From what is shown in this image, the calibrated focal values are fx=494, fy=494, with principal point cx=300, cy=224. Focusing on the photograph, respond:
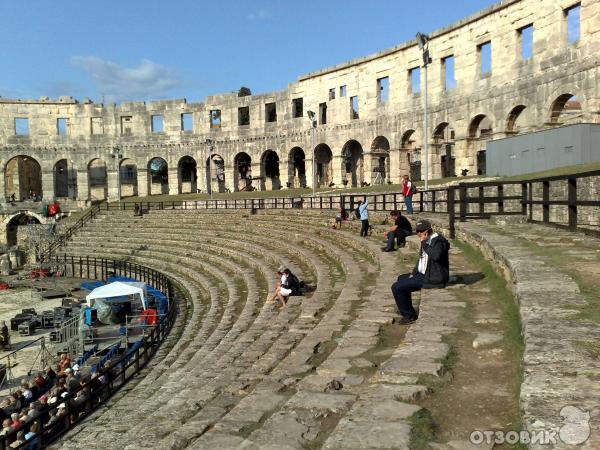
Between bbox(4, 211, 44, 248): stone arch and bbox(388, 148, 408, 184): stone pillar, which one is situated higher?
bbox(388, 148, 408, 184): stone pillar

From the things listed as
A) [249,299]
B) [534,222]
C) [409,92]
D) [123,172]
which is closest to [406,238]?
[534,222]

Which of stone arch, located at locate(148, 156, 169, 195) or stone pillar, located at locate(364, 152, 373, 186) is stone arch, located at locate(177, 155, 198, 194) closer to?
stone arch, located at locate(148, 156, 169, 195)

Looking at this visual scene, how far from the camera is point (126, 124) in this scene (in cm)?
5188

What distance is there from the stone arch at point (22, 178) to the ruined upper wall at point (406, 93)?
20.1 feet

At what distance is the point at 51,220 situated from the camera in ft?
147

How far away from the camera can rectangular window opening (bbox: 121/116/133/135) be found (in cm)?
5106

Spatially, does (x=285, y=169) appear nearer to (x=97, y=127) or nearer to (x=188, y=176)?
(x=188, y=176)

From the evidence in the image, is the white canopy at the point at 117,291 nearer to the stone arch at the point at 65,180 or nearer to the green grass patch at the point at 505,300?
the green grass patch at the point at 505,300

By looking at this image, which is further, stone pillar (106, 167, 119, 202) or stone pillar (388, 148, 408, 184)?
stone pillar (106, 167, 119, 202)

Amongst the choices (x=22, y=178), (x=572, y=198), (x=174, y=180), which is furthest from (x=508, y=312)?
(x=22, y=178)

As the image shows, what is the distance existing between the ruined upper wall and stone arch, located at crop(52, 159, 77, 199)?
6.31 meters

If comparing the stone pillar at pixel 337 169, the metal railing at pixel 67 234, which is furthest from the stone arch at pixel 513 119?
the metal railing at pixel 67 234

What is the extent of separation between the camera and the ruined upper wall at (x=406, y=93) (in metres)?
25.7

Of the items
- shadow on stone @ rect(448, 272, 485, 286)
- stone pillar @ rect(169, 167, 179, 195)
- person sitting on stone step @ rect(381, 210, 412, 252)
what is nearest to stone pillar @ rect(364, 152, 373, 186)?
stone pillar @ rect(169, 167, 179, 195)
